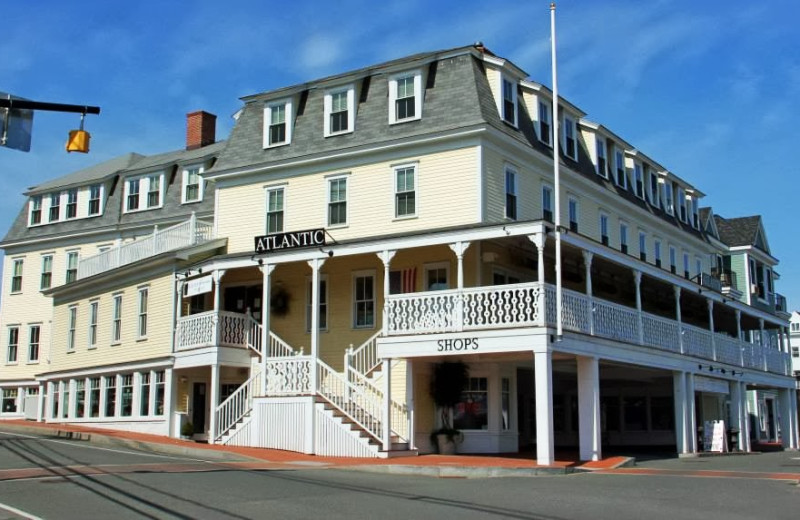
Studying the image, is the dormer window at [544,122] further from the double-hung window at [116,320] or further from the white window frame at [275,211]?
the double-hung window at [116,320]

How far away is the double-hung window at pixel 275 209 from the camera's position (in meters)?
30.5

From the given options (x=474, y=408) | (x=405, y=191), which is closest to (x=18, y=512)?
(x=474, y=408)

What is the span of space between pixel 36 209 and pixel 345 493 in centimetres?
3525

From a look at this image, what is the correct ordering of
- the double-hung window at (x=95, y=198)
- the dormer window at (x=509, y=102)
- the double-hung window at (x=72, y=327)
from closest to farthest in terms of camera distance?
1. the dormer window at (x=509, y=102)
2. the double-hung window at (x=72, y=327)
3. the double-hung window at (x=95, y=198)

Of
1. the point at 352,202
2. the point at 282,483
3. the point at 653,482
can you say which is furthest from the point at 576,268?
the point at 282,483

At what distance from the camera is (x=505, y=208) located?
27.7 meters

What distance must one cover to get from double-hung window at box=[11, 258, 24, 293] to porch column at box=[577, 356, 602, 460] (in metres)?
31.7

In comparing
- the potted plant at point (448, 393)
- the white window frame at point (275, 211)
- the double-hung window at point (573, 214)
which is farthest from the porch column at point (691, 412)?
the white window frame at point (275, 211)

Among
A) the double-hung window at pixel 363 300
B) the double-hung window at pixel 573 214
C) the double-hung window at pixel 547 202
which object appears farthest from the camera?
the double-hung window at pixel 573 214

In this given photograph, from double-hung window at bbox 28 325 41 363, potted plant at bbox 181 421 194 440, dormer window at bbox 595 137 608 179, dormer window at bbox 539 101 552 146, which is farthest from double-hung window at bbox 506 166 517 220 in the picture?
double-hung window at bbox 28 325 41 363

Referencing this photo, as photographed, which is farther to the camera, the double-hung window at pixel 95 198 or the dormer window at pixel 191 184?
the double-hung window at pixel 95 198

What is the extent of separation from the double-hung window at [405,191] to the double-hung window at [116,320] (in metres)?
13.1

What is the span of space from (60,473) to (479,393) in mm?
12412

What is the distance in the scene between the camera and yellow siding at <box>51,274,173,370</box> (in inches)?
1271
